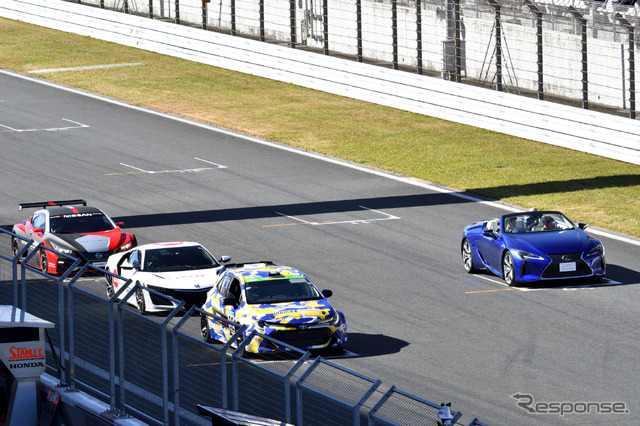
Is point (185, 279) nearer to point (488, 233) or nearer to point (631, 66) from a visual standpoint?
point (488, 233)

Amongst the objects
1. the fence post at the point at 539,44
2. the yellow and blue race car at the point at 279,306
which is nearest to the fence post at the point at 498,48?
the fence post at the point at 539,44

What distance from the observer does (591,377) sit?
57.1 ft

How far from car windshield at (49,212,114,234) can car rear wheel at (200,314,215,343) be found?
13133mm

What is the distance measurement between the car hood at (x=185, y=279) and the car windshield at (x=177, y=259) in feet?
0.76

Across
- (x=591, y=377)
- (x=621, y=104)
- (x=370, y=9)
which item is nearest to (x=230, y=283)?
(x=591, y=377)

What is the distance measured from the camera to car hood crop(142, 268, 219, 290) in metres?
21.2

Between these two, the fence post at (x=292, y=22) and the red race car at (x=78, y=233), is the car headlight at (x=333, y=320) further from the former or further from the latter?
the fence post at (x=292, y=22)

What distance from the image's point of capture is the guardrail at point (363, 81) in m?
36.8

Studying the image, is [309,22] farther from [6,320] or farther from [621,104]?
[6,320]

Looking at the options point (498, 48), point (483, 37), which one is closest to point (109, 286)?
point (498, 48)

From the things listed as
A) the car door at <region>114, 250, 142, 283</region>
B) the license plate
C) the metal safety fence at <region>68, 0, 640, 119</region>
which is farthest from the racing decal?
the metal safety fence at <region>68, 0, 640, 119</region>

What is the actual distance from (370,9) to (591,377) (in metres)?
30.1

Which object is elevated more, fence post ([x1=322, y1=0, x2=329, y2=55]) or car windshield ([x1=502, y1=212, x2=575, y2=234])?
fence post ([x1=322, y1=0, x2=329, y2=55])

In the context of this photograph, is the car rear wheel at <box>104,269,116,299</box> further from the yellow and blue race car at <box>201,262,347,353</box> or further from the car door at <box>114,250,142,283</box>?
the car door at <box>114,250,142,283</box>
